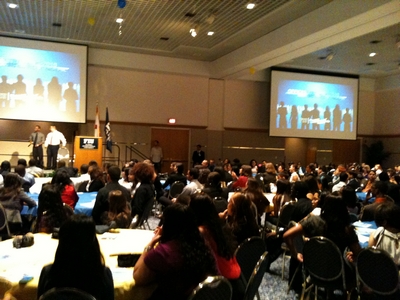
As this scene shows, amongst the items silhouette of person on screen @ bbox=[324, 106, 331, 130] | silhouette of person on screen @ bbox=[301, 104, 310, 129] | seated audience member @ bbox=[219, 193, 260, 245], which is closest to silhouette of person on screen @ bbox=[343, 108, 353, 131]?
silhouette of person on screen @ bbox=[324, 106, 331, 130]

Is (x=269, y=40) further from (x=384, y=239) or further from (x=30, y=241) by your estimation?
(x=30, y=241)

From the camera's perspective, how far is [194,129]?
1669 cm

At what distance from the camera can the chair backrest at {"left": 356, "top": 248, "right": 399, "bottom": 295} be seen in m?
3.18

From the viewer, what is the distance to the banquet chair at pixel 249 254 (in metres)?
3.31

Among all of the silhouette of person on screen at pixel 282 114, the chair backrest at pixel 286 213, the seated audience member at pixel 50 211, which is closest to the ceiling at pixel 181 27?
the silhouette of person on screen at pixel 282 114

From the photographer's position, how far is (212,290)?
2.23 metres

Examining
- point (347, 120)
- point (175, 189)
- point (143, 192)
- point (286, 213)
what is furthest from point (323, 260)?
point (347, 120)

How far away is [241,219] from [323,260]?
839 mm

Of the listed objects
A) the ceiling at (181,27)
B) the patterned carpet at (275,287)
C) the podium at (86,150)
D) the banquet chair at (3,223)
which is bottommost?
the patterned carpet at (275,287)

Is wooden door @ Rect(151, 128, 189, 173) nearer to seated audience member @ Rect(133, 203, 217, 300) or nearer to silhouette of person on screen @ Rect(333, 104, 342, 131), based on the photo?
silhouette of person on screen @ Rect(333, 104, 342, 131)

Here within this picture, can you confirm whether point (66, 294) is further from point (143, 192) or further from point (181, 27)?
point (181, 27)

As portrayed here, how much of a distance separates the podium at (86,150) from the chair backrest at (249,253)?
31.9ft

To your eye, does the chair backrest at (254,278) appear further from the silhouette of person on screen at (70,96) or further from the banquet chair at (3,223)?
the silhouette of person on screen at (70,96)

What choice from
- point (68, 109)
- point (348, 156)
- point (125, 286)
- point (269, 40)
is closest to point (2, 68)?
point (68, 109)
